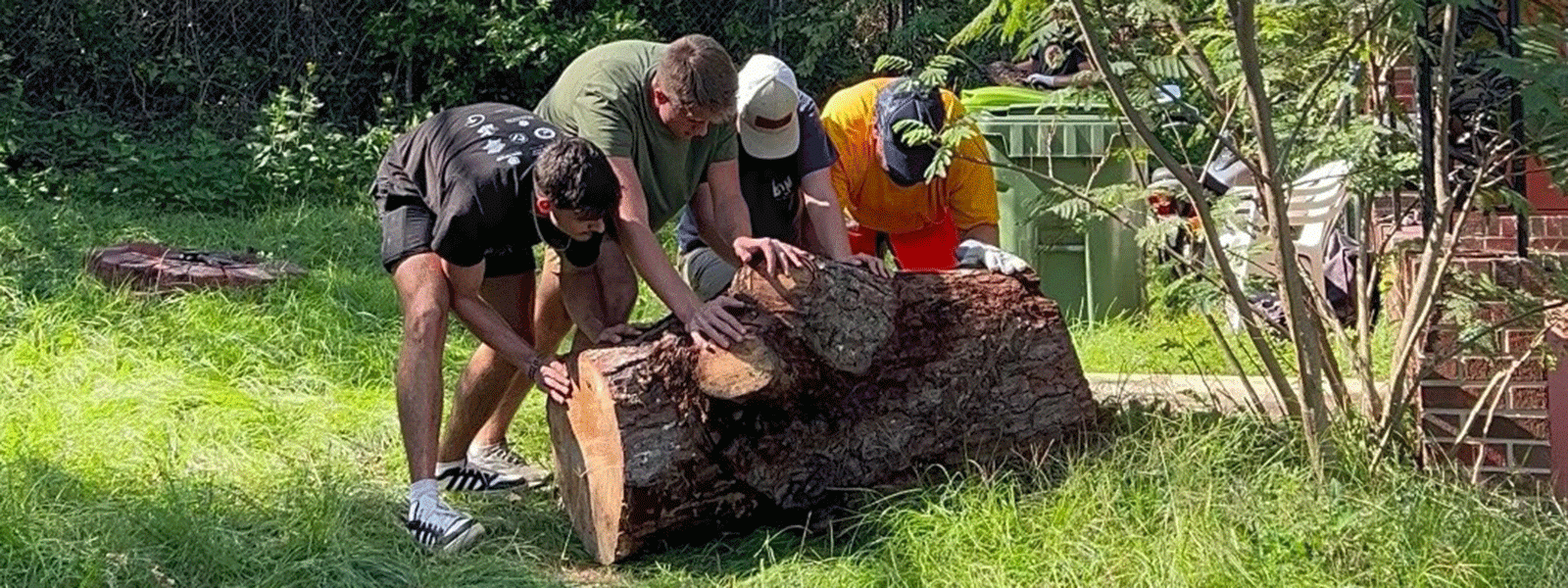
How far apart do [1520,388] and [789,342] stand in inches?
79.2

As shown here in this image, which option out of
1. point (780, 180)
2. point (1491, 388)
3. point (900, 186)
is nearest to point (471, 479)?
point (780, 180)

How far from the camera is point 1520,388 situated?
457 cm

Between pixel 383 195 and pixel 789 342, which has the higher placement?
pixel 383 195

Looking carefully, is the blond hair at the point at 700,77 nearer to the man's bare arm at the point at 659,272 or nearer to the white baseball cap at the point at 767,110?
the man's bare arm at the point at 659,272

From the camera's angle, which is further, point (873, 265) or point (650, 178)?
point (650, 178)

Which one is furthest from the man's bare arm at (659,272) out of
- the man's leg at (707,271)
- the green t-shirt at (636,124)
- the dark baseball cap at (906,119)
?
the dark baseball cap at (906,119)

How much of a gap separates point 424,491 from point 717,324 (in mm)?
831

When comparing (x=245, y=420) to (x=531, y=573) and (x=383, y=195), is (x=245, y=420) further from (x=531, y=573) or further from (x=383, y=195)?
(x=531, y=573)

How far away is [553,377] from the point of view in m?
4.23

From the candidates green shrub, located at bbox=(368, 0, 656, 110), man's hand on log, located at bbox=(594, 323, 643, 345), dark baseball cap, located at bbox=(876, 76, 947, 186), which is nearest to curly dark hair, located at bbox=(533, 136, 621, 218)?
man's hand on log, located at bbox=(594, 323, 643, 345)

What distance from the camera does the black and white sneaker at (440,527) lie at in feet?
13.3

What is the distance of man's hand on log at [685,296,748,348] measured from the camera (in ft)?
13.1

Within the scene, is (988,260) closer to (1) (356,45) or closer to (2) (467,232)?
(2) (467,232)

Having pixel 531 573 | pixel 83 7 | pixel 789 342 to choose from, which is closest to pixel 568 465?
pixel 531 573
